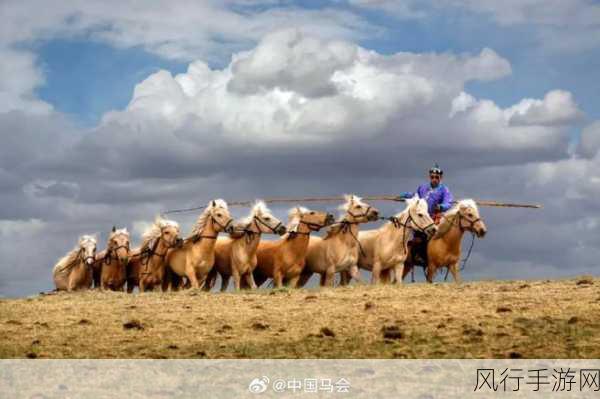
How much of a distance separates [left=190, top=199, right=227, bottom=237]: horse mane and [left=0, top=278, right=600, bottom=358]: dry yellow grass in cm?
514

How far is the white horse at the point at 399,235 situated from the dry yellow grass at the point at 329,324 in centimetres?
447

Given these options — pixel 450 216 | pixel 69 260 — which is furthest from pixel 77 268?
pixel 450 216

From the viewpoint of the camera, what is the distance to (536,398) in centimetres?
1350

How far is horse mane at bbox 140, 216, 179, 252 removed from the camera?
28.9m

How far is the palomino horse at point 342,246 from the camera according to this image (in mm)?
27875

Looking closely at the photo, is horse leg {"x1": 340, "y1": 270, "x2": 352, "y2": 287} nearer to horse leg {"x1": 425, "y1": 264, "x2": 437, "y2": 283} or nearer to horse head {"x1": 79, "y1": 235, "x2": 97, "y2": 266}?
horse leg {"x1": 425, "y1": 264, "x2": 437, "y2": 283}

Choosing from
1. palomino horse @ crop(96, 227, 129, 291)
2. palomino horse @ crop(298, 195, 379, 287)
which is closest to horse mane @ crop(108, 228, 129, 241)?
palomino horse @ crop(96, 227, 129, 291)

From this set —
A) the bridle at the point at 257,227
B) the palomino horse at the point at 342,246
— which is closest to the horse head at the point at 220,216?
the bridle at the point at 257,227

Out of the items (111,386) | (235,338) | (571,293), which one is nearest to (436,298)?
(571,293)

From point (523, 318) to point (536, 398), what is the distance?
420 cm

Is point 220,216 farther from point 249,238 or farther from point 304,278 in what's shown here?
point 304,278

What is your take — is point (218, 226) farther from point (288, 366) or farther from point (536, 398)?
point (536, 398)

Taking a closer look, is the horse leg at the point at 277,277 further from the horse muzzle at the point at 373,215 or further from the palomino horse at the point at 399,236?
the horse muzzle at the point at 373,215

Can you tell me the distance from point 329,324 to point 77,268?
1551 centimetres
